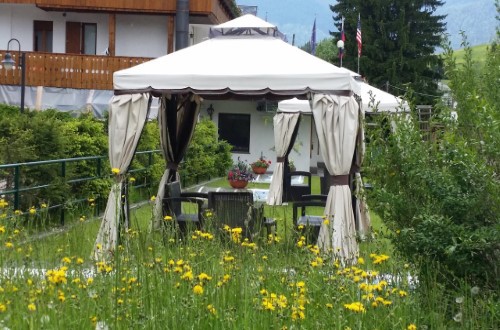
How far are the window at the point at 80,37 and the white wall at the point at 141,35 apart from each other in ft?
4.00

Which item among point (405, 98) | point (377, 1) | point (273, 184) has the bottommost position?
point (273, 184)

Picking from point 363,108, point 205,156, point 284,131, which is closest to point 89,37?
point 205,156

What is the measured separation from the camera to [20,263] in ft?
19.1

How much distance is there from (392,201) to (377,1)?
48673mm

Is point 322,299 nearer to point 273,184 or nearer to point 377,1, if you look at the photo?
point 273,184

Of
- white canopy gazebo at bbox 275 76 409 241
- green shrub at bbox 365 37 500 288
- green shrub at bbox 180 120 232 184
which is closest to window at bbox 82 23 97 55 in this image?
green shrub at bbox 180 120 232 184

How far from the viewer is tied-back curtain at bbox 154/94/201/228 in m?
14.8

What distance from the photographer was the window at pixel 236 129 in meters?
34.6

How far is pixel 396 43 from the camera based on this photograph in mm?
52750

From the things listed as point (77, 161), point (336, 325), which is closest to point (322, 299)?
point (336, 325)

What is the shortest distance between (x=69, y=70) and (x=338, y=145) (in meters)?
20.2

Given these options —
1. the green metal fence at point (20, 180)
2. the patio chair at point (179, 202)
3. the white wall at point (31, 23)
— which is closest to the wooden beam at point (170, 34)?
the white wall at point (31, 23)

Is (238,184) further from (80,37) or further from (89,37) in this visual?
(89,37)

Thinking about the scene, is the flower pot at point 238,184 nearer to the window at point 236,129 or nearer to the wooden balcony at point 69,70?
the wooden balcony at point 69,70
